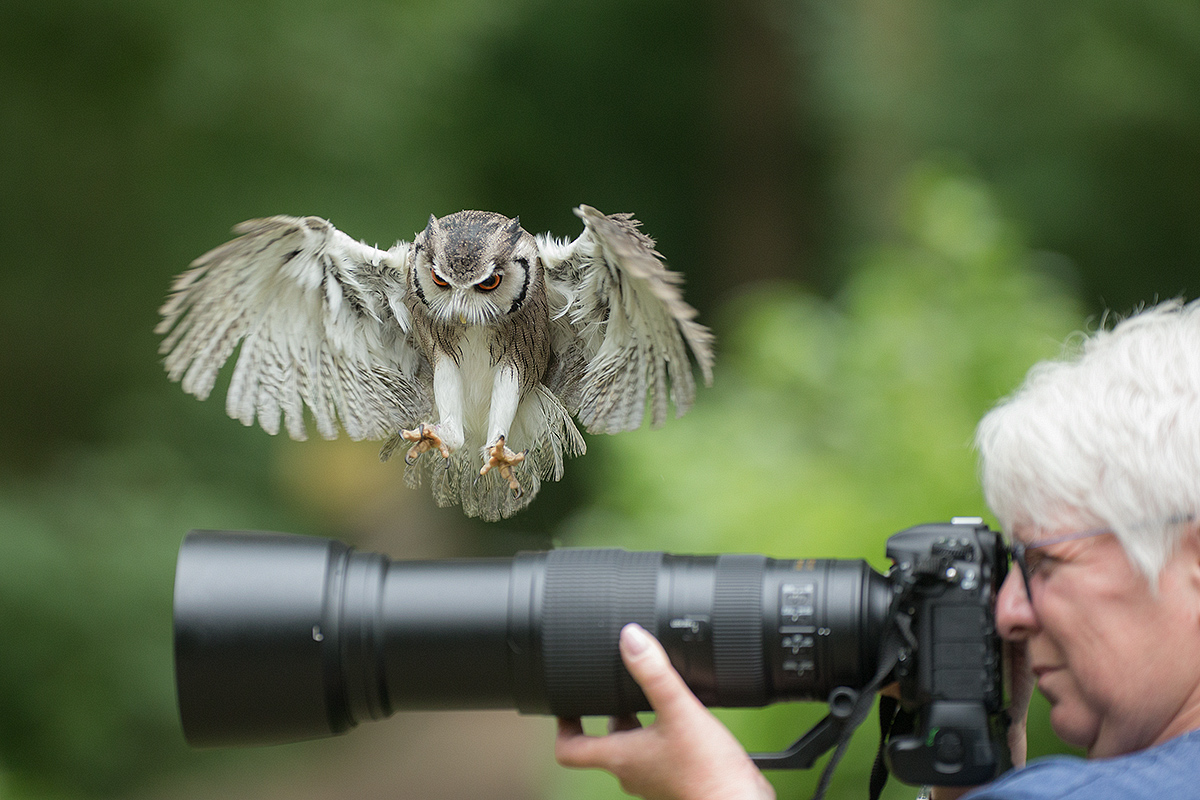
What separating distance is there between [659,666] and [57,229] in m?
3.28

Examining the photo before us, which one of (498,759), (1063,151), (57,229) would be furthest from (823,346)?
(498,759)

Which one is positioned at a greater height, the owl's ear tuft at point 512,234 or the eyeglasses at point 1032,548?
the owl's ear tuft at point 512,234

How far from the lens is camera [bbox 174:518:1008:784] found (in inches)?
47.4

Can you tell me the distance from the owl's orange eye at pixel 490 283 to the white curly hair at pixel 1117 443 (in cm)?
62

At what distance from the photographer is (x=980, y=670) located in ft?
3.95

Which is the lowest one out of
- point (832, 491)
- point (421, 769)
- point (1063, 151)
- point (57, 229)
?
point (421, 769)

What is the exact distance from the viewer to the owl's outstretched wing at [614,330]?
938 mm

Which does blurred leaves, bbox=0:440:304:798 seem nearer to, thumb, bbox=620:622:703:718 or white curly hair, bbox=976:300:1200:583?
thumb, bbox=620:622:703:718

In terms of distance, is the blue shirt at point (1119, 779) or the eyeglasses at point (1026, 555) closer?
the blue shirt at point (1119, 779)

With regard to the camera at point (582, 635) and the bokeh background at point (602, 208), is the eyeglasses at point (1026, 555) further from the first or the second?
the bokeh background at point (602, 208)

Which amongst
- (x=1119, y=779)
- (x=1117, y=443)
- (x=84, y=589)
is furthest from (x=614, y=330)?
(x=84, y=589)

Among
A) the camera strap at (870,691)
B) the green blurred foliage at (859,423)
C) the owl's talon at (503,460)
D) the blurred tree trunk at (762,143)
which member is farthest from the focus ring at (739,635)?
the blurred tree trunk at (762,143)

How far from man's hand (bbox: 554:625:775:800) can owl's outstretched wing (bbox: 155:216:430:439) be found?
15.6 inches

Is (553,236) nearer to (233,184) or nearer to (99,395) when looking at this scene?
(233,184)
